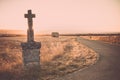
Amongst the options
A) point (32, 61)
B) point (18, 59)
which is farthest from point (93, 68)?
point (18, 59)

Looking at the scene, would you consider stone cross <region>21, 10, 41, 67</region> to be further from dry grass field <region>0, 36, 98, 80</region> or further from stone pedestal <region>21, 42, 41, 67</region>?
dry grass field <region>0, 36, 98, 80</region>

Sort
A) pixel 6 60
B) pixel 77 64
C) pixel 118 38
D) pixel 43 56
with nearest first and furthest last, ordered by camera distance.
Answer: pixel 77 64
pixel 6 60
pixel 43 56
pixel 118 38

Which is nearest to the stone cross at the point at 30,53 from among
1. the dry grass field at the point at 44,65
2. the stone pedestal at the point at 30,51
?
the stone pedestal at the point at 30,51

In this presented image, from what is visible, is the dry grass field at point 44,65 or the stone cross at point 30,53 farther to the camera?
the stone cross at point 30,53

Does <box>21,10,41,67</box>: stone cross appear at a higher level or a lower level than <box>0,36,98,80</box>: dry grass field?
higher

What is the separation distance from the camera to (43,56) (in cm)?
1366

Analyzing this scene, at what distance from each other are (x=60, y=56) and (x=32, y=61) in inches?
162

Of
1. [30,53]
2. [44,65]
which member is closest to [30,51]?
[30,53]

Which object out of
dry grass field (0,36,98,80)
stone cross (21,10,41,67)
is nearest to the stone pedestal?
stone cross (21,10,41,67)

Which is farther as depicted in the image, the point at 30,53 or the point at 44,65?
the point at 44,65

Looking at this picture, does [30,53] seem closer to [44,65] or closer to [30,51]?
[30,51]

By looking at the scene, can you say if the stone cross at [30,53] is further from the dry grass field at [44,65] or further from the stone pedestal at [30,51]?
the dry grass field at [44,65]

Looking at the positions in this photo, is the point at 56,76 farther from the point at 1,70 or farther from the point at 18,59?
the point at 18,59

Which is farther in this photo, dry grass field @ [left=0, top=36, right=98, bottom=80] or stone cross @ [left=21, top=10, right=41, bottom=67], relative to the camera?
stone cross @ [left=21, top=10, right=41, bottom=67]
